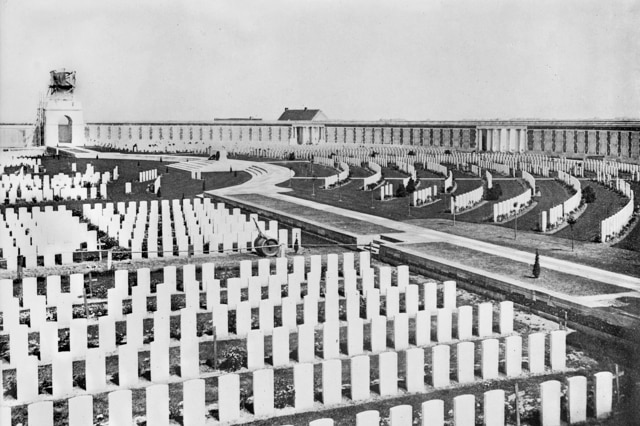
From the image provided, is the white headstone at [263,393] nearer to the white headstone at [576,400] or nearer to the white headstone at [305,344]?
the white headstone at [305,344]

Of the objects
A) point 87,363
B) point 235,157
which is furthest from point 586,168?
point 87,363

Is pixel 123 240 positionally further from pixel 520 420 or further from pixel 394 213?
pixel 520 420

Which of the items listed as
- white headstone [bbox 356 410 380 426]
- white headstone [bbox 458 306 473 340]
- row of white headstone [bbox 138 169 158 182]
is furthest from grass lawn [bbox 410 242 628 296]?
row of white headstone [bbox 138 169 158 182]

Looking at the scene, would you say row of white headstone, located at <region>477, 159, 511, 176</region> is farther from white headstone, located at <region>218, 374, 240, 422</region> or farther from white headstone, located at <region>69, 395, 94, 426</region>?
white headstone, located at <region>69, 395, 94, 426</region>

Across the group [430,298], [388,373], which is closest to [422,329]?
[430,298]

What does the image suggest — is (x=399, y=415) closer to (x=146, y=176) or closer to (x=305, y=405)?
(x=305, y=405)

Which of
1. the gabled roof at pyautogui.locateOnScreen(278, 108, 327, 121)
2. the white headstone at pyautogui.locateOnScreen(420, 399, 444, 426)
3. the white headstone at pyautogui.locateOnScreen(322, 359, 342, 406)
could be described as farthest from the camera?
the gabled roof at pyautogui.locateOnScreen(278, 108, 327, 121)

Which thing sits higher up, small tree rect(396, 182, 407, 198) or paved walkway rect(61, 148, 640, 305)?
small tree rect(396, 182, 407, 198)

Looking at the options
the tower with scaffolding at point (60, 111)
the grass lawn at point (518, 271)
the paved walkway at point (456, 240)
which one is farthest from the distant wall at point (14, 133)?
the grass lawn at point (518, 271)
